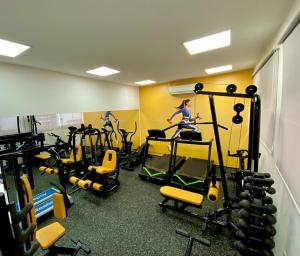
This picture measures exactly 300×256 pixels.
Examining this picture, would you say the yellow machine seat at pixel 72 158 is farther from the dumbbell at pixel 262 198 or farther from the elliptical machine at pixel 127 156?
the dumbbell at pixel 262 198

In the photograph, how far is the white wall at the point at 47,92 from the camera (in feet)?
10.0

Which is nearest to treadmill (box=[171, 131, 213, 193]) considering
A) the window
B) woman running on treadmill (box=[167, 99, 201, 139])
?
woman running on treadmill (box=[167, 99, 201, 139])

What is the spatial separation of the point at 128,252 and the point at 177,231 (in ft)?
2.33

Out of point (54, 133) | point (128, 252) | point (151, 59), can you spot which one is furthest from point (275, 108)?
point (54, 133)

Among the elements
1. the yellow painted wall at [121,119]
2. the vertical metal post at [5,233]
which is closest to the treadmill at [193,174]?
the yellow painted wall at [121,119]

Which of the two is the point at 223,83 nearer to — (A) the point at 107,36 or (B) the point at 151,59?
(B) the point at 151,59

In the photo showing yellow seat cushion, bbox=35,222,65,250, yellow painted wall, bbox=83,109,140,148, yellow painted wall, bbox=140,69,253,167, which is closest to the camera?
yellow seat cushion, bbox=35,222,65,250

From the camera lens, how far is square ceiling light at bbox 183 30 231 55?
2.16m

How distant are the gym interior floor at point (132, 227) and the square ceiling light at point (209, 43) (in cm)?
284

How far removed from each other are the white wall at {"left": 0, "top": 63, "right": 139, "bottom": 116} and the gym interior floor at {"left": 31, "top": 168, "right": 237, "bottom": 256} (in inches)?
75.4

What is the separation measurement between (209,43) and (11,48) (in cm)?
310

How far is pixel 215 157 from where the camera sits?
16.2 ft

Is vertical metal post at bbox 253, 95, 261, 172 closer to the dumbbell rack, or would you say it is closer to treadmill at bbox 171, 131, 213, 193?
Result: the dumbbell rack

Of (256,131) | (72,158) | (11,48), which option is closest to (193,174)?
(256,131)
